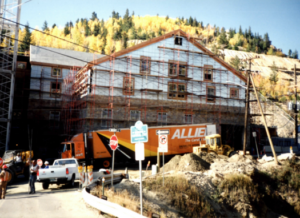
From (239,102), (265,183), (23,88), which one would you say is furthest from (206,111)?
(23,88)

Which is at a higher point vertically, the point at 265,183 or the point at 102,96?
the point at 102,96

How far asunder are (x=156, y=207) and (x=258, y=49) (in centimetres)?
19544

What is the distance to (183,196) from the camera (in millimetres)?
14094

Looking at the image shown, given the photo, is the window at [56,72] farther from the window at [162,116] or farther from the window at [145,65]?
the window at [162,116]

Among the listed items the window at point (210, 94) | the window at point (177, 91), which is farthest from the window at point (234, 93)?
the window at point (177, 91)

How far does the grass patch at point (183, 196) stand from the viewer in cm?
1333

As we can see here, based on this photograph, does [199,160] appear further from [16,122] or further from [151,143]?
[16,122]

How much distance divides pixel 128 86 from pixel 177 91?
263 inches

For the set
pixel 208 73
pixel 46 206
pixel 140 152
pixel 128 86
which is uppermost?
pixel 208 73

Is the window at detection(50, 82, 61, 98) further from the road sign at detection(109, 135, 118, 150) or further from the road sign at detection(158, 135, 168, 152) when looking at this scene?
the road sign at detection(109, 135, 118, 150)

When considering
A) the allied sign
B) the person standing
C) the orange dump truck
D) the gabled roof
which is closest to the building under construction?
the gabled roof

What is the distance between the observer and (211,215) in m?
13.8

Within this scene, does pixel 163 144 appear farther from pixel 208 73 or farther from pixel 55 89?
pixel 55 89

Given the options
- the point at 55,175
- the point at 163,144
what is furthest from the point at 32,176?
the point at 163,144
